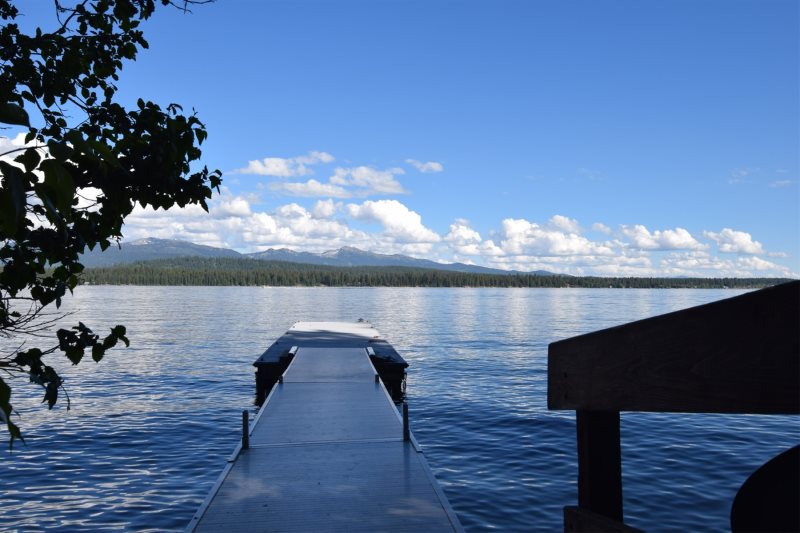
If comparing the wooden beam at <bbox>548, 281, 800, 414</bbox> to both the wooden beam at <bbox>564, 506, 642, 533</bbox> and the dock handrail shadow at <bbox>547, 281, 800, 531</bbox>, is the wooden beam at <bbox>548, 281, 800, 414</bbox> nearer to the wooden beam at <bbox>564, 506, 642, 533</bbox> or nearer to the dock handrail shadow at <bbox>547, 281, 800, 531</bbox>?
→ the dock handrail shadow at <bbox>547, 281, 800, 531</bbox>

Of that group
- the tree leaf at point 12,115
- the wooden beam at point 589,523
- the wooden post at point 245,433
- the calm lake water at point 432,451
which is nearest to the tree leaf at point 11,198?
the tree leaf at point 12,115

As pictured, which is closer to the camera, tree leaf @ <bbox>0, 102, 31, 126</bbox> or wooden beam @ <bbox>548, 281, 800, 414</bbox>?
tree leaf @ <bbox>0, 102, 31, 126</bbox>

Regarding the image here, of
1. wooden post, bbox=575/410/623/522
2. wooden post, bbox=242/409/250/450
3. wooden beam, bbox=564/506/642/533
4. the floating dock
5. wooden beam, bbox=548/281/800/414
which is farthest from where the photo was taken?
wooden post, bbox=242/409/250/450

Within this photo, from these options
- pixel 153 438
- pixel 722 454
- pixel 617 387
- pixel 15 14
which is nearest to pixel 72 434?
pixel 153 438

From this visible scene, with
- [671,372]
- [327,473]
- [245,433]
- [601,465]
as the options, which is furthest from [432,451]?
[671,372]

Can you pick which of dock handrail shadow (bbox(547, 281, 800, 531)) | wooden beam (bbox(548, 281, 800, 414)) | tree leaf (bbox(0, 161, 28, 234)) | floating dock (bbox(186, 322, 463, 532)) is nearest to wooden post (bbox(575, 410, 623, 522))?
dock handrail shadow (bbox(547, 281, 800, 531))

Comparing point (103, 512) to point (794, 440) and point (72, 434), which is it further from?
point (794, 440)

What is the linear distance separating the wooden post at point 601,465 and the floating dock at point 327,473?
21.4 feet

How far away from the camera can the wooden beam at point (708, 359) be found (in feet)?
4.41

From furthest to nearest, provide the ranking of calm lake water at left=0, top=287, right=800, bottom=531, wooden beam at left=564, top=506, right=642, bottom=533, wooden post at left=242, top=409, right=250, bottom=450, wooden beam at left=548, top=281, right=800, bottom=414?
wooden post at left=242, top=409, right=250, bottom=450 < calm lake water at left=0, top=287, right=800, bottom=531 < wooden beam at left=564, top=506, right=642, bottom=533 < wooden beam at left=548, top=281, right=800, bottom=414

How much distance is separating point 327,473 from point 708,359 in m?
9.73

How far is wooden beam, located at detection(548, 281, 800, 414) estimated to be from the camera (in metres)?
1.34

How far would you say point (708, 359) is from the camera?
1.52 m

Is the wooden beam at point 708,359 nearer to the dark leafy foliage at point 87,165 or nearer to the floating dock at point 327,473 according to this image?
the dark leafy foliage at point 87,165
